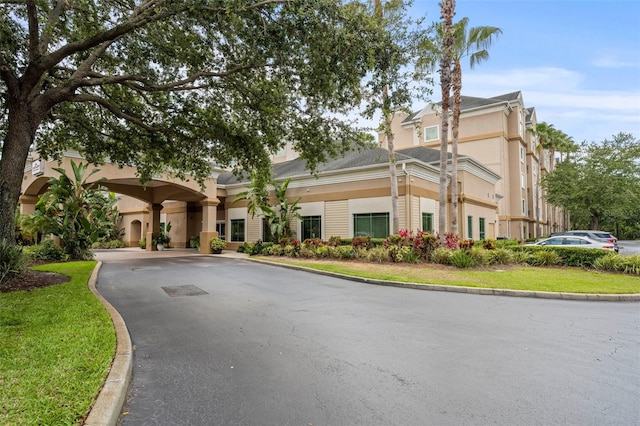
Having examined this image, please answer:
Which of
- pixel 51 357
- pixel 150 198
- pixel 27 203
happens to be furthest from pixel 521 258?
pixel 27 203

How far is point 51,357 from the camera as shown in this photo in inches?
161

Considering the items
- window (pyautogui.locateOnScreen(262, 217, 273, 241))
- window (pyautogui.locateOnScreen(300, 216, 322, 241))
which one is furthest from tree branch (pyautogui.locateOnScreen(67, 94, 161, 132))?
window (pyautogui.locateOnScreen(262, 217, 273, 241))

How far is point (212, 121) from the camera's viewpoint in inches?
402

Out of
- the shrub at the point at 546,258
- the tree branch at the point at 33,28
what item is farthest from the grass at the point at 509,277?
the tree branch at the point at 33,28

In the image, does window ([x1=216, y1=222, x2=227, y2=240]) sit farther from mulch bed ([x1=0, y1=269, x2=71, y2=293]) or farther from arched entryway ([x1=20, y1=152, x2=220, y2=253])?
mulch bed ([x1=0, y1=269, x2=71, y2=293])

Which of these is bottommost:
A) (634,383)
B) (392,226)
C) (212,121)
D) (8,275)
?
(634,383)

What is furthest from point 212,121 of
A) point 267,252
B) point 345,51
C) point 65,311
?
point 267,252

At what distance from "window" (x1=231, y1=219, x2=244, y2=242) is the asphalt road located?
1801 centimetres

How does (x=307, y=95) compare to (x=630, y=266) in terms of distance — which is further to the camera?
(x=630, y=266)

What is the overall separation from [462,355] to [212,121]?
882cm

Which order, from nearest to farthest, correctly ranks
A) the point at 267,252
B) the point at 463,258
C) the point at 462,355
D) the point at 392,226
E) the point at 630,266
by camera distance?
the point at 462,355 < the point at 630,266 < the point at 463,258 < the point at 392,226 < the point at 267,252

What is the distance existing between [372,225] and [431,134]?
65.0 ft

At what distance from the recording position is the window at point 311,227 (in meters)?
21.8

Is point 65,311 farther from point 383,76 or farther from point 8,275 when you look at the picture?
point 383,76
